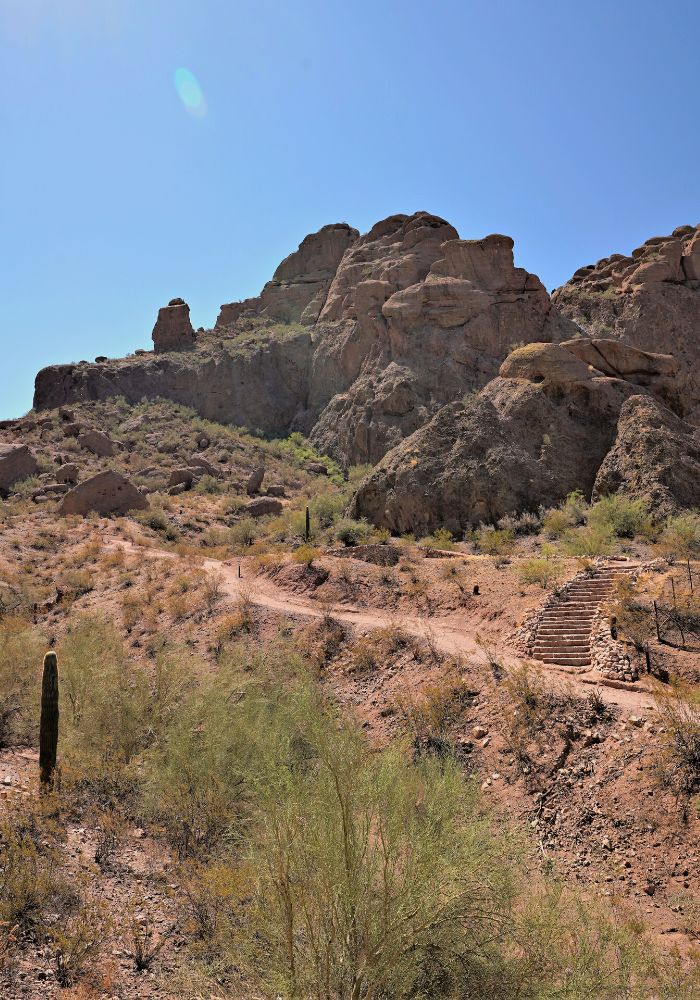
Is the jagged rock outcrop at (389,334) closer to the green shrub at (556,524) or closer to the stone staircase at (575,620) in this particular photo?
the green shrub at (556,524)

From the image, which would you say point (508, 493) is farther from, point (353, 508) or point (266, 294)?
point (266, 294)

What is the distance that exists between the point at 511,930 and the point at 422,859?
3.66ft

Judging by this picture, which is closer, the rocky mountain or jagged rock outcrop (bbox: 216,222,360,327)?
the rocky mountain

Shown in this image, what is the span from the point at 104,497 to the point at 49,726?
84.5ft

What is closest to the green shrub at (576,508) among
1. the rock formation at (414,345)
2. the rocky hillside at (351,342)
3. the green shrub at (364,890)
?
the rock formation at (414,345)

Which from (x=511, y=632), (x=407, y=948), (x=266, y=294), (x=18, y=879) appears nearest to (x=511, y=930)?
(x=407, y=948)

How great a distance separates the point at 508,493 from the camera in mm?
23938

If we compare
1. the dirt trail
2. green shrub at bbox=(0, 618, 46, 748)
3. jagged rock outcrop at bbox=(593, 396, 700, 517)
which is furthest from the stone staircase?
green shrub at bbox=(0, 618, 46, 748)

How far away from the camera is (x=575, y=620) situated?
13648 mm

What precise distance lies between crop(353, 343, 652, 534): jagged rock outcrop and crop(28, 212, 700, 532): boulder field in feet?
0.20

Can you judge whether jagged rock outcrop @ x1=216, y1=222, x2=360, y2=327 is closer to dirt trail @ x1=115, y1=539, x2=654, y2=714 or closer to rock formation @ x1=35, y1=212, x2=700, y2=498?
rock formation @ x1=35, y1=212, x2=700, y2=498

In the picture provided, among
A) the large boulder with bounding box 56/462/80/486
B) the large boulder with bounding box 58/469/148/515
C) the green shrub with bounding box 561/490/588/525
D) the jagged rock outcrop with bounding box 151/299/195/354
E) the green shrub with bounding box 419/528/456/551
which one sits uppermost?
the jagged rock outcrop with bounding box 151/299/195/354

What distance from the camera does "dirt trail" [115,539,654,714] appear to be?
10539 mm

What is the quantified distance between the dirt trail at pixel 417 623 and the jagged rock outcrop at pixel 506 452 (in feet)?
23.4
